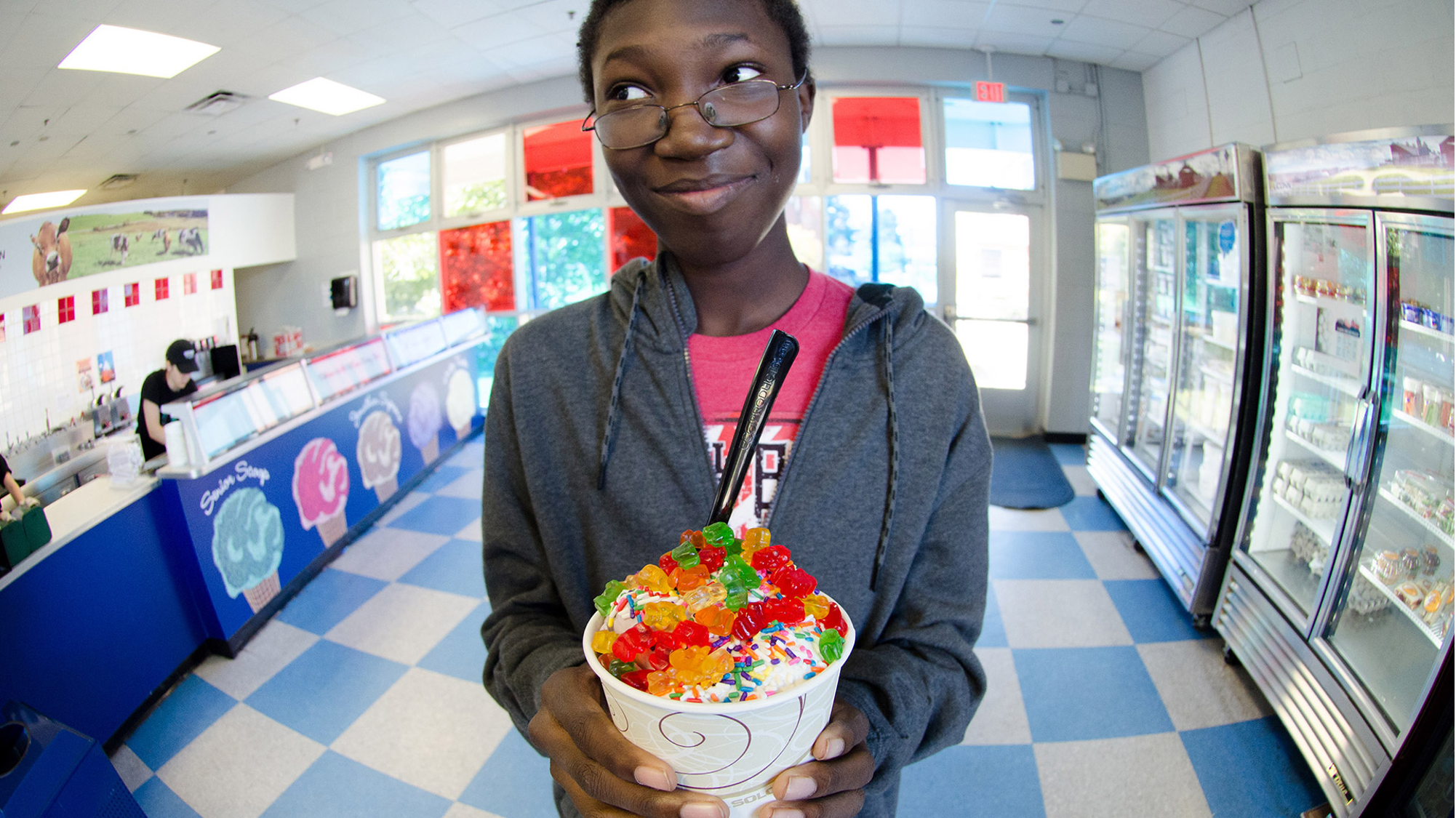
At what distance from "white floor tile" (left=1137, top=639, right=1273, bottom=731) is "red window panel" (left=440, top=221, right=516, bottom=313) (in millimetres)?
3514

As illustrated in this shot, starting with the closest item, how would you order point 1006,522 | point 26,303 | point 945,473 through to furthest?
point 945,473
point 26,303
point 1006,522

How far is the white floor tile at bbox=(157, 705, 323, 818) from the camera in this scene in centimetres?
181

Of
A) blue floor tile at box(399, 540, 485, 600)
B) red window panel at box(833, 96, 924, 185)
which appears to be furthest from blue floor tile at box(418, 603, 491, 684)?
red window panel at box(833, 96, 924, 185)

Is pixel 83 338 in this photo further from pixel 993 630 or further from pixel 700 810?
pixel 993 630

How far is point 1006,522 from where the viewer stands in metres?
3.63

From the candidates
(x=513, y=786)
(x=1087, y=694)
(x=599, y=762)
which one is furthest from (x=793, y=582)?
(x=1087, y=694)

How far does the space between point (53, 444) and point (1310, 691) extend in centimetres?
313

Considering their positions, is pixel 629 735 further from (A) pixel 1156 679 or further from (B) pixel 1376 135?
(A) pixel 1156 679

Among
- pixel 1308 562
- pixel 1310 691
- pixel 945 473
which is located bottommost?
pixel 1310 691

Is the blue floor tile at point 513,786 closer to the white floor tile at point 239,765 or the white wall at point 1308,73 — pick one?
the white floor tile at point 239,765

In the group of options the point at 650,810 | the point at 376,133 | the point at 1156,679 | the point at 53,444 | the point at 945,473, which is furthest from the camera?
the point at 1156,679

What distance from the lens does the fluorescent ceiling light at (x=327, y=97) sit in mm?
1382

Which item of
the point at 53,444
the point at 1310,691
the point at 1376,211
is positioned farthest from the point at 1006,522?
the point at 53,444

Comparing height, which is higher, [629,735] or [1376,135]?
[1376,135]
